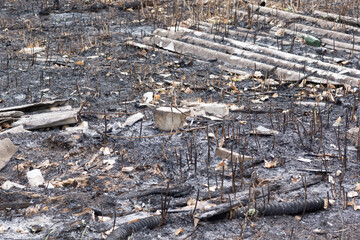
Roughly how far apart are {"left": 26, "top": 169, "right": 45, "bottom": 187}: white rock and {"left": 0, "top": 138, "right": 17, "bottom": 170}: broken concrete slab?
44 centimetres

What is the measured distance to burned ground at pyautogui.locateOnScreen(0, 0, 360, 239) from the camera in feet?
11.9

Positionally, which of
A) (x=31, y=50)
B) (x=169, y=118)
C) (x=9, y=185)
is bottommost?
(x=9, y=185)

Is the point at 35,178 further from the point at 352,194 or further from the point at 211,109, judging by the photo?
the point at 352,194

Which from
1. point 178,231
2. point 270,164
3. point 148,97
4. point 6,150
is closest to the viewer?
point 178,231

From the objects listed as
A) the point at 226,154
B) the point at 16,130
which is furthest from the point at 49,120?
the point at 226,154

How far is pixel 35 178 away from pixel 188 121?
1939mm

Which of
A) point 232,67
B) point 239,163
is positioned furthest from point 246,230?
point 232,67

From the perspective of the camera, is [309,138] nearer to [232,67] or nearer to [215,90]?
[215,90]

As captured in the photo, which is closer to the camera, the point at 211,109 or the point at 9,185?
the point at 9,185

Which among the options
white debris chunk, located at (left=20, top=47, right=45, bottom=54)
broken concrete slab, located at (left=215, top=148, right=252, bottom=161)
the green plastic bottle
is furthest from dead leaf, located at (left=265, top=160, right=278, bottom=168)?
white debris chunk, located at (left=20, top=47, right=45, bottom=54)

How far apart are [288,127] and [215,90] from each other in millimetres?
1590

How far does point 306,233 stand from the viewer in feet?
11.2

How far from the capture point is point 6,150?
15.5ft

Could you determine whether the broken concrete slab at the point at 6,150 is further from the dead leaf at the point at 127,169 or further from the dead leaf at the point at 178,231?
the dead leaf at the point at 178,231
